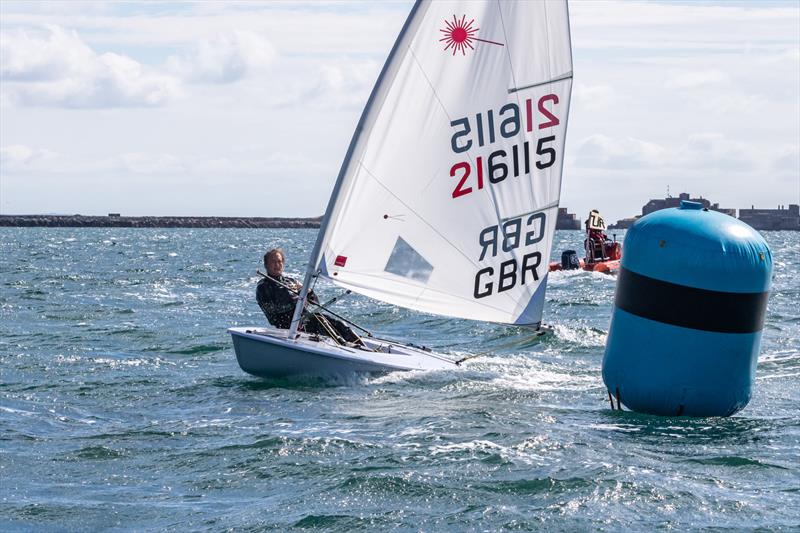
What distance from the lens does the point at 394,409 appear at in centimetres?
1148

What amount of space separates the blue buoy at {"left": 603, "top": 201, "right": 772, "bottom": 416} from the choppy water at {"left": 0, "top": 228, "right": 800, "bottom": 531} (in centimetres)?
31

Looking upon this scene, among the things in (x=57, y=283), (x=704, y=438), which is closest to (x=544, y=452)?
(x=704, y=438)

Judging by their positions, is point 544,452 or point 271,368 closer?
point 544,452

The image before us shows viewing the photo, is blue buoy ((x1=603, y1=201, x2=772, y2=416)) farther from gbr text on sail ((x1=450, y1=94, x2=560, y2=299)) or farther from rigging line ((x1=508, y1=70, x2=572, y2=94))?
rigging line ((x1=508, y1=70, x2=572, y2=94))

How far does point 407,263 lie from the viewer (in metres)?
12.9

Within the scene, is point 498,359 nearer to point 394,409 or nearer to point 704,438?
point 394,409

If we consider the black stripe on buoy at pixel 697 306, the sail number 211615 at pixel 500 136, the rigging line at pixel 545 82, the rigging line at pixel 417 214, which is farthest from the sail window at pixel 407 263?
the black stripe on buoy at pixel 697 306

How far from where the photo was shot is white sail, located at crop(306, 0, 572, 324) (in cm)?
1252

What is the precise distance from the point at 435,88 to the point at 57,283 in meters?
20.7

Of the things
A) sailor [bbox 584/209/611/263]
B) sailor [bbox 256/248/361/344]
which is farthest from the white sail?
sailor [bbox 584/209/611/263]

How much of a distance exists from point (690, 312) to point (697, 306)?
77 mm

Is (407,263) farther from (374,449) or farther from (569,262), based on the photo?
(569,262)

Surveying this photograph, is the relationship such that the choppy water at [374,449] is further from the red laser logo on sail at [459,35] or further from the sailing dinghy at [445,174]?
the red laser logo on sail at [459,35]

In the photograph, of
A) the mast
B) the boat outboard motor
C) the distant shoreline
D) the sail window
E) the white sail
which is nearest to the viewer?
the mast
